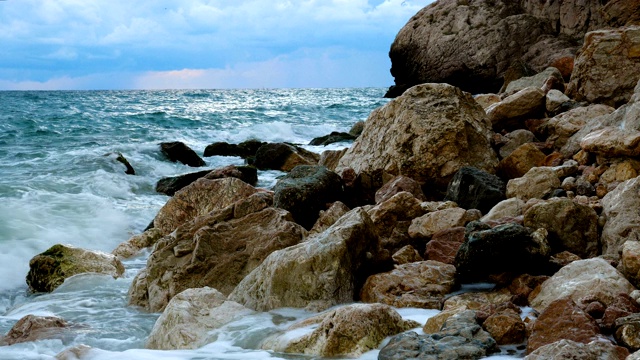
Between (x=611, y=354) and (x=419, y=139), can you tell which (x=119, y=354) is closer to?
(x=611, y=354)

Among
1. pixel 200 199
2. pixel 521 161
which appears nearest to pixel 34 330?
pixel 200 199

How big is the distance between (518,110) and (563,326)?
6.16 m

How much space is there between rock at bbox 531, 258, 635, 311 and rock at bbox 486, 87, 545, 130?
5.18 m

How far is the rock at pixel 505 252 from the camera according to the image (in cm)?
441

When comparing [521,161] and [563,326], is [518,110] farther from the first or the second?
[563,326]

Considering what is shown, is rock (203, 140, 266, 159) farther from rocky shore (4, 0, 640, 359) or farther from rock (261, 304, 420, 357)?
rock (261, 304, 420, 357)

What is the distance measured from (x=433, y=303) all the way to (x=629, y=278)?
1.26 meters

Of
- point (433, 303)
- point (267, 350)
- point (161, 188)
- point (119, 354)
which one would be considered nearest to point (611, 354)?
point (433, 303)

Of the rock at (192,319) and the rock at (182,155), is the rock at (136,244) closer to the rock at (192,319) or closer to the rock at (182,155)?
the rock at (192,319)

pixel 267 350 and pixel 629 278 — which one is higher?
pixel 629 278

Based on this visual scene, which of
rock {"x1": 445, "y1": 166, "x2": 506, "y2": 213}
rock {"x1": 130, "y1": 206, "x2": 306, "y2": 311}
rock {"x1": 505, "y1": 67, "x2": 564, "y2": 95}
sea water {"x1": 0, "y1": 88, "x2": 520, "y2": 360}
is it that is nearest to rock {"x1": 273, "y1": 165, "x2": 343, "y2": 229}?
rock {"x1": 130, "y1": 206, "x2": 306, "y2": 311}

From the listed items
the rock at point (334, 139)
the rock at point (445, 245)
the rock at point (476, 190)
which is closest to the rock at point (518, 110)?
the rock at point (476, 190)

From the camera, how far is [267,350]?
13.5 feet

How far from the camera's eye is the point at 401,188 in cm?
694
